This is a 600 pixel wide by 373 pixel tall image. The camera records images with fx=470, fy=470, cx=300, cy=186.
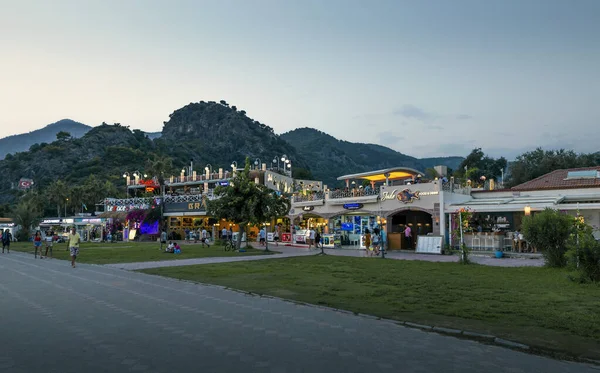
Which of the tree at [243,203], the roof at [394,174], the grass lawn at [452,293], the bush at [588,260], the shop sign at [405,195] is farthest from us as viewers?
the roof at [394,174]

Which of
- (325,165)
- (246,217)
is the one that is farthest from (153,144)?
(246,217)

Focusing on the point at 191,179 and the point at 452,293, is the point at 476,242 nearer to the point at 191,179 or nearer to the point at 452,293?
the point at 452,293

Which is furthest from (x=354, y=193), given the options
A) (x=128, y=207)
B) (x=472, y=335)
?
(x=128, y=207)

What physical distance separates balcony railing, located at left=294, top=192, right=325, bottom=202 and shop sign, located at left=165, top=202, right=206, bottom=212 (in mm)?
15977

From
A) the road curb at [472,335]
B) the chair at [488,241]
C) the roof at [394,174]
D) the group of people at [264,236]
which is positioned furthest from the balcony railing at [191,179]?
the road curb at [472,335]

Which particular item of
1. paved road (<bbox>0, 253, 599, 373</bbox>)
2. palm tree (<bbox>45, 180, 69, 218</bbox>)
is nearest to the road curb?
paved road (<bbox>0, 253, 599, 373</bbox>)

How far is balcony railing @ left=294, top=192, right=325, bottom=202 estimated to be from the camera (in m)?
39.2

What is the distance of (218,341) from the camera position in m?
7.16

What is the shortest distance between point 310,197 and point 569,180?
19282mm

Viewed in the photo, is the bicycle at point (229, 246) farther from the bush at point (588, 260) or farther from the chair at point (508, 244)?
the bush at point (588, 260)

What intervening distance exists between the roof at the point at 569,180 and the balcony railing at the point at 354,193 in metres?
9.39

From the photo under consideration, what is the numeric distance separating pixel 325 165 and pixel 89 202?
411 ft

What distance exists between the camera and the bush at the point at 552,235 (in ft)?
57.5

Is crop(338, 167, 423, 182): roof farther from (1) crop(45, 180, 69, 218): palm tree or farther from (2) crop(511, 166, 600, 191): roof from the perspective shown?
(1) crop(45, 180, 69, 218): palm tree
